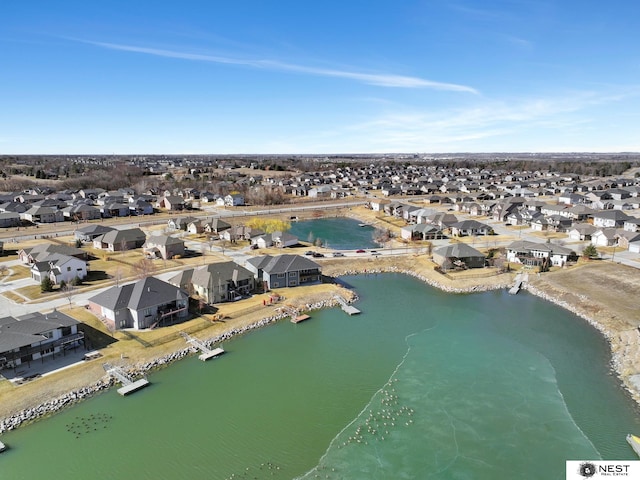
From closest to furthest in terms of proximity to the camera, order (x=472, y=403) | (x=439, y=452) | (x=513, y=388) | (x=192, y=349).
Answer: (x=439, y=452)
(x=472, y=403)
(x=513, y=388)
(x=192, y=349)

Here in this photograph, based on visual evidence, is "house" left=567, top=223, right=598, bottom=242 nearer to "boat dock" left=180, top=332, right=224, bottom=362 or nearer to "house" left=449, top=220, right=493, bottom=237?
"house" left=449, top=220, right=493, bottom=237

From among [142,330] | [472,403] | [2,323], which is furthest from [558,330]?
[2,323]

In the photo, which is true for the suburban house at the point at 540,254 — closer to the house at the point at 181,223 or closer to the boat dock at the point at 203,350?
the boat dock at the point at 203,350

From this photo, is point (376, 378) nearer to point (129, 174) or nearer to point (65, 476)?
point (65, 476)

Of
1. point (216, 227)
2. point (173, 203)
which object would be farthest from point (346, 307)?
point (173, 203)

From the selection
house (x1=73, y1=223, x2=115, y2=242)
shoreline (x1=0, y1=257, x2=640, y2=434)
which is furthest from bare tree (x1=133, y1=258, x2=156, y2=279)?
shoreline (x1=0, y1=257, x2=640, y2=434)

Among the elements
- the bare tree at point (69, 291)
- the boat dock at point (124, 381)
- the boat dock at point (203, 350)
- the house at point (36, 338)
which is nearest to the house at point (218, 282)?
the boat dock at point (203, 350)
